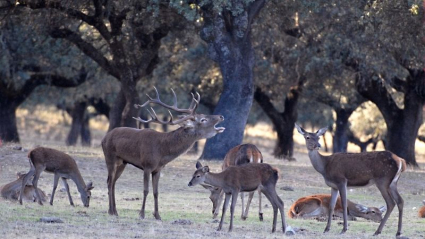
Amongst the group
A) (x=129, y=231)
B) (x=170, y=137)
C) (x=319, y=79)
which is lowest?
(x=129, y=231)

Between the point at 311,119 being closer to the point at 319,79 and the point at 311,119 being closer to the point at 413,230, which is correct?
the point at 319,79

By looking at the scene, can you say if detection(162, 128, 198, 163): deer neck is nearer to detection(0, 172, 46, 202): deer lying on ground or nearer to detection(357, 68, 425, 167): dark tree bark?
detection(0, 172, 46, 202): deer lying on ground

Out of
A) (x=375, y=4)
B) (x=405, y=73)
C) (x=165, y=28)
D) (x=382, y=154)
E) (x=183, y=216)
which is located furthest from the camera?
(x=405, y=73)

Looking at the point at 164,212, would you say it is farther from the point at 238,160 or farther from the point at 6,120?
the point at 6,120

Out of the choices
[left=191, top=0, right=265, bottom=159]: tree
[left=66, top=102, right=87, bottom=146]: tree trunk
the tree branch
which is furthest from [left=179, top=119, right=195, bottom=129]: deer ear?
[left=66, top=102, right=87, bottom=146]: tree trunk

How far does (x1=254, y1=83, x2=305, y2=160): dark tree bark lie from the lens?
109ft

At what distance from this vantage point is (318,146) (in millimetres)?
12938

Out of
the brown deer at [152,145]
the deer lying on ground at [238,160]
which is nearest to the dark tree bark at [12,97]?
the deer lying on ground at [238,160]

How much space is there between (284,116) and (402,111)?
6.72 meters

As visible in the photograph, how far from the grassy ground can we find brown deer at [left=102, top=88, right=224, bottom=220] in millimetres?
708

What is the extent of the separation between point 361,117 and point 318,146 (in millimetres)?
35163

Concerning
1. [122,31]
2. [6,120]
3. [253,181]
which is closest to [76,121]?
[6,120]

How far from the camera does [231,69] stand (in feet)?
77.4

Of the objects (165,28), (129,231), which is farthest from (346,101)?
(129,231)
